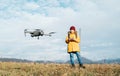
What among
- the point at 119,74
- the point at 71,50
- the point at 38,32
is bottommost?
the point at 119,74

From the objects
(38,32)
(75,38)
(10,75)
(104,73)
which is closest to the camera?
(10,75)

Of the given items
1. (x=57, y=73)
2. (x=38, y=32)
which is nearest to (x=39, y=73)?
(x=57, y=73)

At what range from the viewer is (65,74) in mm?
16703

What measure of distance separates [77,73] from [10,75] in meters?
2.66

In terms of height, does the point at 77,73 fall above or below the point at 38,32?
below

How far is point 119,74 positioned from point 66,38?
Answer: 5393 mm

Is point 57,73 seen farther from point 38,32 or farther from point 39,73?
point 38,32

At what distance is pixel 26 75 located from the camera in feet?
55.0

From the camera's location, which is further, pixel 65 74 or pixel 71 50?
pixel 71 50

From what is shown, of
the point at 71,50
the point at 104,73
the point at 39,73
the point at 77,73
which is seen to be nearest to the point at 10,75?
the point at 39,73

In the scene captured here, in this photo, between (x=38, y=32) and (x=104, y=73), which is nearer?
(x=104, y=73)

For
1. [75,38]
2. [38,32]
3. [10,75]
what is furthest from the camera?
[38,32]

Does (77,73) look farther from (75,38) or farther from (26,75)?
(75,38)

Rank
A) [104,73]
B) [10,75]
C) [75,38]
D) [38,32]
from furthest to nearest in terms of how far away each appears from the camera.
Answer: [38,32]
[75,38]
[104,73]
[10,75]
